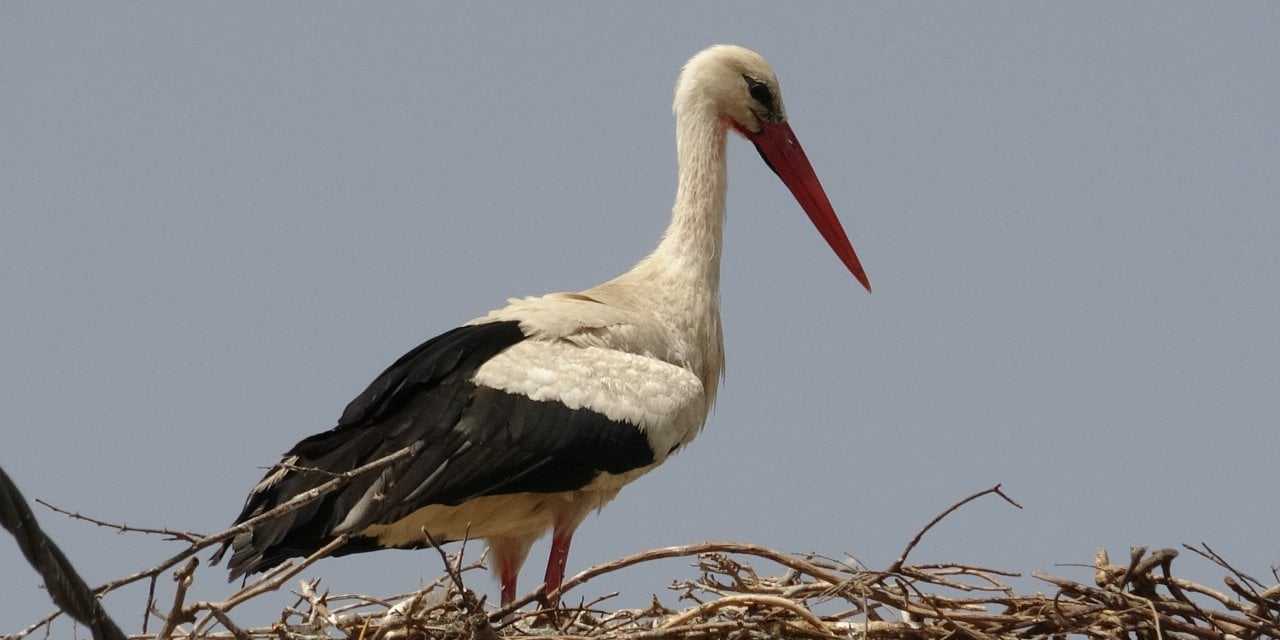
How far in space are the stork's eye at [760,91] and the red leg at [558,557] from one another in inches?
87.2

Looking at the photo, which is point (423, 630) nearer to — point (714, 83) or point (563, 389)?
point (563, 389)

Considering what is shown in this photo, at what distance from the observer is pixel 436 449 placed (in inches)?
249

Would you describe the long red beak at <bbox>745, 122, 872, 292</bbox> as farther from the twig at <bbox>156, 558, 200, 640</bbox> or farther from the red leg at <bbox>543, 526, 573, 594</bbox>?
the twig at <bbox>156, 558, 200, 640</bbox>

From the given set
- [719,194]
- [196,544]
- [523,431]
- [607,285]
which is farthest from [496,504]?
[196,544]

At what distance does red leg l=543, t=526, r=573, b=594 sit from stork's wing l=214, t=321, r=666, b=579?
0.32 m

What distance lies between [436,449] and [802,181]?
2631 millimetres

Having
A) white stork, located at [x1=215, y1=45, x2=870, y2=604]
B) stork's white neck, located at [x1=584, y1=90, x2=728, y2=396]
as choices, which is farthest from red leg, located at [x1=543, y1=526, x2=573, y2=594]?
stork's white neck, located at [x1=584, y1=90, x2=728, y2=396]

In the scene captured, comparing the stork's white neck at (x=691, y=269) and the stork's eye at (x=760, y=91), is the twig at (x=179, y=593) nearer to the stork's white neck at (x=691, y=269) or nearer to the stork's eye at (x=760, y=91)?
the stork's white neck at (x=691, y=269)

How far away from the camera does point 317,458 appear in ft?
20.7

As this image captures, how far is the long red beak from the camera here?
8.26 m

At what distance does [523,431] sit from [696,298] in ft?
4.01

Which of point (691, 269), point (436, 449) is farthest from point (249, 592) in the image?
point (691, 269)

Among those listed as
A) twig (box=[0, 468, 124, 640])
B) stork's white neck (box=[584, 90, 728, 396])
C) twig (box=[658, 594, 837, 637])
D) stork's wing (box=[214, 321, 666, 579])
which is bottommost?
twig (box=[0, 468, 124, 640])

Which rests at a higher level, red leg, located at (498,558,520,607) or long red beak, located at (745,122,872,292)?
long red beak, located at (745,122,872,292)
